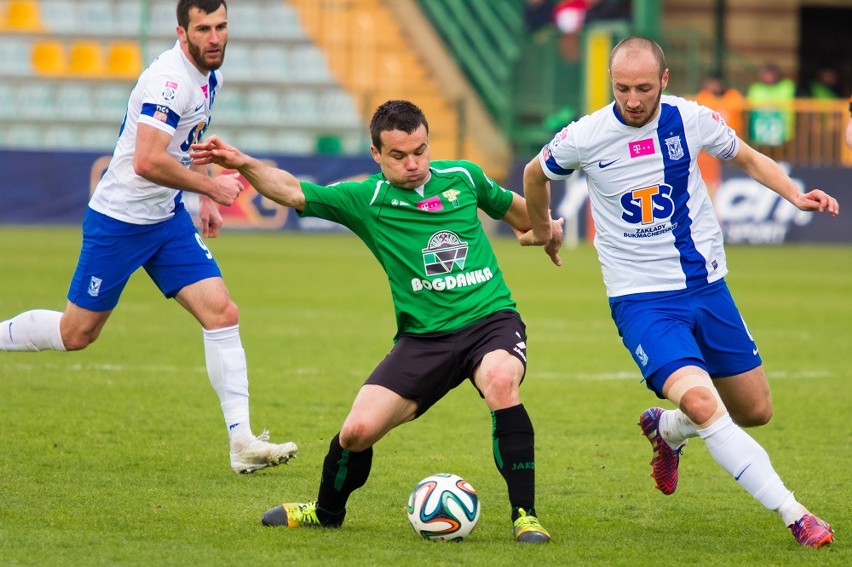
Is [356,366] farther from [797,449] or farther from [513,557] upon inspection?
[513,557]

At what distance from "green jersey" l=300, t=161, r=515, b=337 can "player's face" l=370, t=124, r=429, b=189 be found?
99 millimetres

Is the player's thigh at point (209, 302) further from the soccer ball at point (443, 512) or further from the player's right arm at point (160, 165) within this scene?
the soccer ball at point (443, 512)

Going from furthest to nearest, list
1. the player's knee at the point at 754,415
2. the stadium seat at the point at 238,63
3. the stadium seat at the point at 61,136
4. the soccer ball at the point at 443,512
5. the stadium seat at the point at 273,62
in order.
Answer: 1. the stadium seat at the point at 273,62
2. the stadium seat at the point at 238,63
3. the stadium seat at the point at 61,136
4. the player's knee at the point at 754,415
5. the soccer ball at the point at 443,512

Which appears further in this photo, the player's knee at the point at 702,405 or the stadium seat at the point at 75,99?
the stadium seat at the point at 75,99

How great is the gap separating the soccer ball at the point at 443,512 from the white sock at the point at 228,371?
168 centimetres

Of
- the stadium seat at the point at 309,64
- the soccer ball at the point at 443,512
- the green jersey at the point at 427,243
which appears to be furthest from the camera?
the stadium seat at the point at 309,64

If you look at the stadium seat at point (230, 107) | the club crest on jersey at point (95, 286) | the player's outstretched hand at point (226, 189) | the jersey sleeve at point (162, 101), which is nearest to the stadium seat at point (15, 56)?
the stadium seat at point (230, 107)

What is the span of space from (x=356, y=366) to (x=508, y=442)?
500cm

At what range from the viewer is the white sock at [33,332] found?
6965mm

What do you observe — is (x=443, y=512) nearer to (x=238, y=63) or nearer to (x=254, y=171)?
(x=254, y=171)

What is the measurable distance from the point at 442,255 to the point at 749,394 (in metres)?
1.45

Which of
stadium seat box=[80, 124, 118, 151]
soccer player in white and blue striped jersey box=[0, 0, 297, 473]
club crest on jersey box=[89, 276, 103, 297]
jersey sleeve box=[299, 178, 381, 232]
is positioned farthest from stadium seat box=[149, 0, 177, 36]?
jersey sleeve box=[299, 178, 381, 232]

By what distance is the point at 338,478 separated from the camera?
531 cm

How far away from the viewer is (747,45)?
31.9 m
